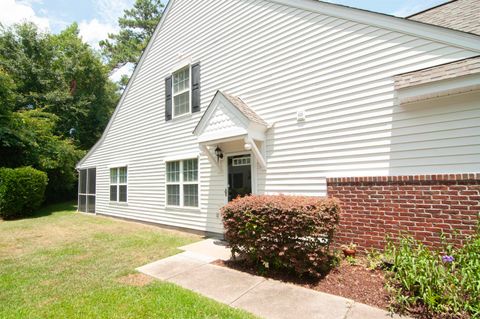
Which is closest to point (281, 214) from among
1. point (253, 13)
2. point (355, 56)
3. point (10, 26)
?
point (355, 56)

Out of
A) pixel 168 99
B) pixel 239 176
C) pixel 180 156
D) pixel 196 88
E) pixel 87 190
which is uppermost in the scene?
pixel 196 88

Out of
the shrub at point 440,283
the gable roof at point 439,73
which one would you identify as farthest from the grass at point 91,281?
the gable roof at point 439,73

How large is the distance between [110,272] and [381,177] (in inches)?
205

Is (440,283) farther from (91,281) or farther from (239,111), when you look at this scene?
(91,281)

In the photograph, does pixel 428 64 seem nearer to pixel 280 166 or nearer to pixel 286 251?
pixel 280 166

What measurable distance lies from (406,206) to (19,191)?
1586 cm

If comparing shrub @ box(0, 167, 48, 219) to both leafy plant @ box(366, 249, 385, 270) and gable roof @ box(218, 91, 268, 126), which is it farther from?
leafy plant @ box(366, 249, 385, 270)

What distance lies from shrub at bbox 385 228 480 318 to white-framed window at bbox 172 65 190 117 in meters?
7.35

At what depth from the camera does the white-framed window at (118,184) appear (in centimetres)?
1180

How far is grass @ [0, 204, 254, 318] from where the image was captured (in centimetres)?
335

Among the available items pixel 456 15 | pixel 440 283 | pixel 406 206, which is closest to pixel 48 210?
pixel 406 206

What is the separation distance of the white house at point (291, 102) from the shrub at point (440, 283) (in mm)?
1422

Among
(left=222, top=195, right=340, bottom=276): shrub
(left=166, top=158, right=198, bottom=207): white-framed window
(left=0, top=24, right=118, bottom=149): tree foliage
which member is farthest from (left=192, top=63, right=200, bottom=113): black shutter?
(left=0, top=24, right=118, bottom=149): tree foliage

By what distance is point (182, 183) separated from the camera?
8.80 m
